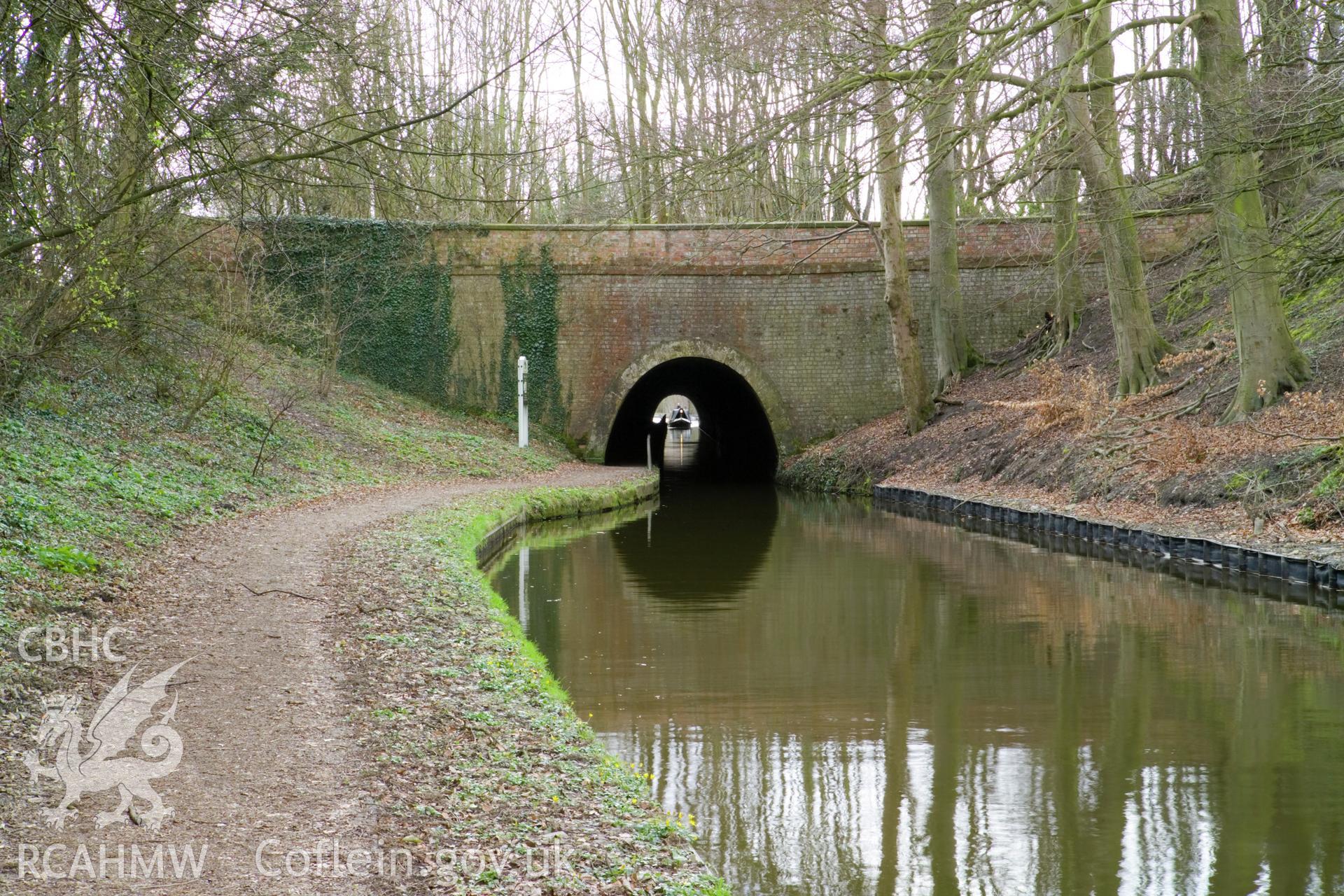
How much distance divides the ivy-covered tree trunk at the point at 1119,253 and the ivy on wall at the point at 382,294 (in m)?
12.3

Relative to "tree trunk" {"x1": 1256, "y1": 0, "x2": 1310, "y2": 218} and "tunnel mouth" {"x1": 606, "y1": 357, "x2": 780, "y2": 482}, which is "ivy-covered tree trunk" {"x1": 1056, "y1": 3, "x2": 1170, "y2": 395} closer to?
"tree trunk" {"x1": 1256, "y1": 0, "x2": 1310, "y2": 218}

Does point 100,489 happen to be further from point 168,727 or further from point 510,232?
point 510,232

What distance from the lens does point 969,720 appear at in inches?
226

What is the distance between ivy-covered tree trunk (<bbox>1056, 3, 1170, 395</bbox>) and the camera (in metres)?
13.5

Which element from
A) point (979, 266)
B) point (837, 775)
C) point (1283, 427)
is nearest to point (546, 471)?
point (979, 266)

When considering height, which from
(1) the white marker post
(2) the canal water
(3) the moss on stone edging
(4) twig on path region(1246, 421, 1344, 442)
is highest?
(1) the white marker post

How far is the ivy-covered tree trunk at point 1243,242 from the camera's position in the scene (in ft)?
36.8

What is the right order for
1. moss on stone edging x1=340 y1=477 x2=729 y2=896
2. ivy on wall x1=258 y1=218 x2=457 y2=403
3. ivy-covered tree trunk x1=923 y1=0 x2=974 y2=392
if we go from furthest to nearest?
1. ivy on wall x1=258 y1=218 x2=457 y2=403
2. ivy-covered tree trunk x1=923 y1=0 x2=974 y2=392
3. moss on stone edging x1=340 y1=477 x2=729 y2=896

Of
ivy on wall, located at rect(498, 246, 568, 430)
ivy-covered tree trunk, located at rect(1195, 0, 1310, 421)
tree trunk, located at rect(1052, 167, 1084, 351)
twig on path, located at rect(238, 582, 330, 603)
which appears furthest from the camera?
ivy on wall, located at rect(498, 246, 568, 430)

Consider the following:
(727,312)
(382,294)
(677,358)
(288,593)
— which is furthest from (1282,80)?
(382,294)

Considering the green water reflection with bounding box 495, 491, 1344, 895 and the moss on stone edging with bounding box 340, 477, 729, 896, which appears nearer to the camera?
the moss on stone edging with bounding box 340, 477, 729, 896

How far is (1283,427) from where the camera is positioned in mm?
10742

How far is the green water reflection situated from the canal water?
0.02 meters

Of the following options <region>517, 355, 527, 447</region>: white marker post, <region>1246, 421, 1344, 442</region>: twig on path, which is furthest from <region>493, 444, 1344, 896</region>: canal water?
<region>517, 355, 527, 447</region>: white marker post
